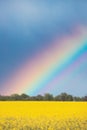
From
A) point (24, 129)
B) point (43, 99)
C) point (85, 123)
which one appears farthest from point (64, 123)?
point (43, 99)

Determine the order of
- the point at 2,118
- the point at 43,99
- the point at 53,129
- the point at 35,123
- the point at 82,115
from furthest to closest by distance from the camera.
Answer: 1. the point at 43,99
2. the point at 82,115
3. the point at 2,118
4. the point at 35,123
5. the point at 53,129

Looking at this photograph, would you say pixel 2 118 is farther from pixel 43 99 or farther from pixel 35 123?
pixel 43 99

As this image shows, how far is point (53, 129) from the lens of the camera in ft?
43.8

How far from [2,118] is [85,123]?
3.11m

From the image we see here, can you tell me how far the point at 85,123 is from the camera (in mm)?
15109

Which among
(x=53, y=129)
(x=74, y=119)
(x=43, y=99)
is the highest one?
(x=43, y=99)

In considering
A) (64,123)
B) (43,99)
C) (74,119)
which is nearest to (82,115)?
(74,119)

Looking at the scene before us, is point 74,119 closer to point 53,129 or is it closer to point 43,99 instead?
point 53,129

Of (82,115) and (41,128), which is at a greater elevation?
(82,115)

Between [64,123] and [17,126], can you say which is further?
[64,123]

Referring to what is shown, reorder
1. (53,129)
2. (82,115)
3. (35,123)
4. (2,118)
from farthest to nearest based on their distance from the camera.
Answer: (82,115)
(2,118)
(35,123)
(53,129)

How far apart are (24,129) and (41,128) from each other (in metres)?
0.58

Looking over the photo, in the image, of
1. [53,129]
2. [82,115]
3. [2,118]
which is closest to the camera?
[53,129]

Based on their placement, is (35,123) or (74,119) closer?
(35,123)
